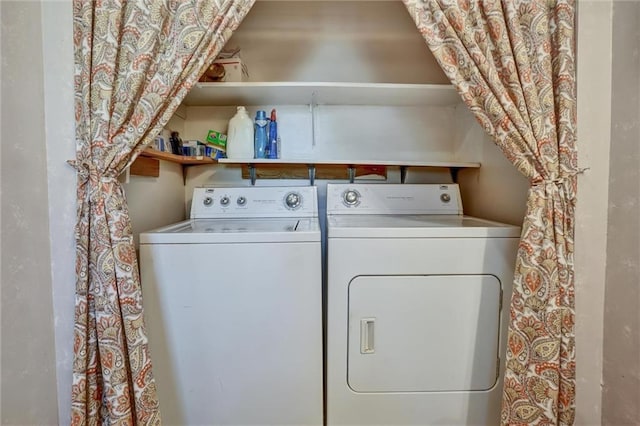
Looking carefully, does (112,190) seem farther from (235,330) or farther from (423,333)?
(423,333)

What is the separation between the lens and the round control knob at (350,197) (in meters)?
2.03

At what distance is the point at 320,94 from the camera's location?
1979mm

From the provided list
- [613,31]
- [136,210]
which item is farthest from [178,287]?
[613,31]

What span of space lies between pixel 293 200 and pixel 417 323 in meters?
1.05

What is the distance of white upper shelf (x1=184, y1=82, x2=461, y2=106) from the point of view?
1830 millimetres

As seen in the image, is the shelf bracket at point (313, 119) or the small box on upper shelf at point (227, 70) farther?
the shelf bracket at point (313, 119)

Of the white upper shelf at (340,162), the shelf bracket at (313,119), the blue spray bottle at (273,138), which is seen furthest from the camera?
the shelf bracket at (313,119)

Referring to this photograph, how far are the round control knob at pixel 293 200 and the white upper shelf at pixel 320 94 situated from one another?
0.63 m

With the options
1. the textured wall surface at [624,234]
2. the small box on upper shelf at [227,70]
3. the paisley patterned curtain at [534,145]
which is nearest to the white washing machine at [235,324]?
the paisley patterned curtain at [534,145]

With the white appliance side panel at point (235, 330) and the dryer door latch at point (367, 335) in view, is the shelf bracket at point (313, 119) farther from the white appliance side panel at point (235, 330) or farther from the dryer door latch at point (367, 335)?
the dryer door latch at point (367, 335)

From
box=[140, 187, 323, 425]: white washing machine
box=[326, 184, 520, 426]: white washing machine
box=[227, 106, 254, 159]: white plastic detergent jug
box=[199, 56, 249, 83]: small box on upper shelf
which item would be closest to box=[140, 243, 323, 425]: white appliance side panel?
box=[140, 187, 323, 425]: white washing machine

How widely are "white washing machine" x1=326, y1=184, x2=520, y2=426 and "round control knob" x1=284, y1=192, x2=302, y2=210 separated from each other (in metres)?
0.71

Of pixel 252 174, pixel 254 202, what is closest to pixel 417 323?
pixel 254 202

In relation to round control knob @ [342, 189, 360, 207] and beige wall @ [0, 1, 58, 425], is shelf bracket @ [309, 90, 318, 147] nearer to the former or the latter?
round control knob @ [342, 189, 360, 207]
